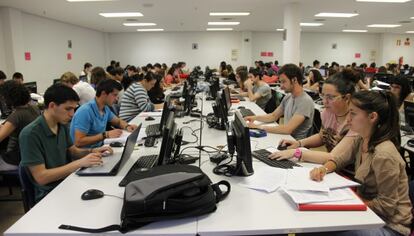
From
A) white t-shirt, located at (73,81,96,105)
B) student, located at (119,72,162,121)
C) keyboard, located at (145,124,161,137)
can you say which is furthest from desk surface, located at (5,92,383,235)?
white t-shirt, located at (73,81,96,105)

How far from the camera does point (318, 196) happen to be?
1591mm

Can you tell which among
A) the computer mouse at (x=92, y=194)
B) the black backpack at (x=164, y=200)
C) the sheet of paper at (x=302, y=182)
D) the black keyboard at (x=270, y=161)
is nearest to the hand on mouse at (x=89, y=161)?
the computer mouse at (x=92, y=194)

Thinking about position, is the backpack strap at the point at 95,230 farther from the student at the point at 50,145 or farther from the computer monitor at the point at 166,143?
the student at the point at 50,145

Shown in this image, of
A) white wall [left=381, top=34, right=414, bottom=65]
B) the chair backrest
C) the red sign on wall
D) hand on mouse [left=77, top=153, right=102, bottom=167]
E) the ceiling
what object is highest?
the ceiling

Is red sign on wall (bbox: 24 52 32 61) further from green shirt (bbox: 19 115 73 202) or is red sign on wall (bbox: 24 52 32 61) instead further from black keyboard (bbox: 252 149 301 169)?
black keyboard (bbox: 252 149 301 169)

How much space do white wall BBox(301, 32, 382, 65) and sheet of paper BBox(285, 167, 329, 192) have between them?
51.7ft

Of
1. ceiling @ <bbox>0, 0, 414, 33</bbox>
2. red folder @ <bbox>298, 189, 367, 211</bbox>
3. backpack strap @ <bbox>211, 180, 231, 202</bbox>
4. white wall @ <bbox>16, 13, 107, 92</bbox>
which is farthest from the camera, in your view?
white wall @ <bbox>16, 13, 107, 92</bbox>

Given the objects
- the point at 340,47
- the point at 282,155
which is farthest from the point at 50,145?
the point at 340,47

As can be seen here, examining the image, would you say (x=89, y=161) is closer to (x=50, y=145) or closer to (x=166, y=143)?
(x=50, y=145)

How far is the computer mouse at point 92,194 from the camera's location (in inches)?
64.5

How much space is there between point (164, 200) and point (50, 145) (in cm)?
111

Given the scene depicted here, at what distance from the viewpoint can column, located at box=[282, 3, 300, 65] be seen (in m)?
7.67

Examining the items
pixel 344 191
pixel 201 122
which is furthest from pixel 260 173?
pixel 201 122

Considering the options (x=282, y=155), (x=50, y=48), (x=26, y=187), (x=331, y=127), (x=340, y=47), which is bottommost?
(x=26, y=187)
